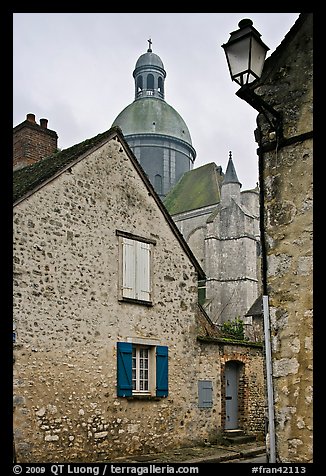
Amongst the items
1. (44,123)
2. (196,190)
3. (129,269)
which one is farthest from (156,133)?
(129,269)

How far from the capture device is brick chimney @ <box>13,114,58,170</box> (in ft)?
45.6

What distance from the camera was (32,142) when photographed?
1415cm

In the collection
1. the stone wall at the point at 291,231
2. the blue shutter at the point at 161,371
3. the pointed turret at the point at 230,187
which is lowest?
the blue shutter at the point at 161,371

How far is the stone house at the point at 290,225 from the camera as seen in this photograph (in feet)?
15.8

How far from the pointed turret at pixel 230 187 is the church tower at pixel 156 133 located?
1080cm

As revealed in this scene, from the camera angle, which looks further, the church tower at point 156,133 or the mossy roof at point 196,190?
the church tower at point 156,133

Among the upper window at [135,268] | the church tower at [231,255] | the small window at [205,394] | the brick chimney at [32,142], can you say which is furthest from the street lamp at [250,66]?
the church tower at [231,255]

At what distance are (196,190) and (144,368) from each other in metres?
37.5

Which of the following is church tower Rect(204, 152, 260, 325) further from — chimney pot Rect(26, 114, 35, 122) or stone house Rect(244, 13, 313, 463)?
stone house Rect(244, 13, 313, 463)

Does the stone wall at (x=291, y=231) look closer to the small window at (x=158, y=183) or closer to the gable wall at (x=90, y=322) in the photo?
the gable wall at (x=90, y=322)

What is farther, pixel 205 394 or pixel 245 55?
pixel 205 394

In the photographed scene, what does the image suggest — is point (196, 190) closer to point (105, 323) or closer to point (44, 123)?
point (44, 123)
